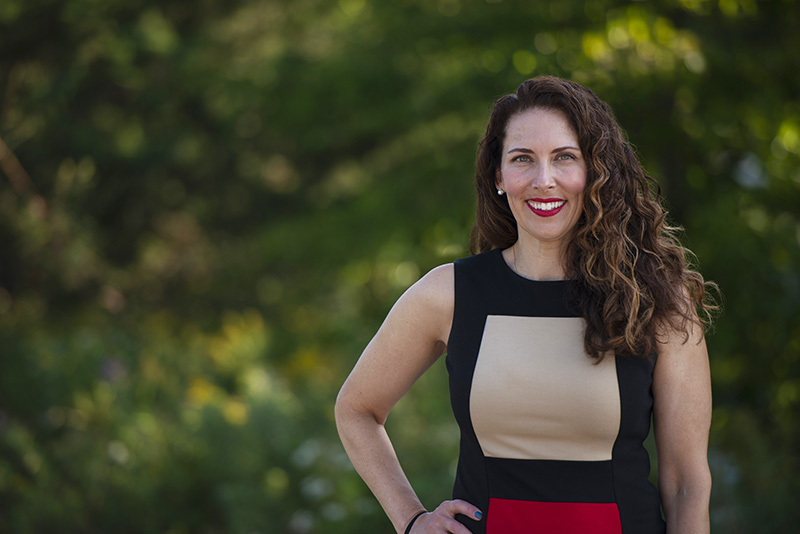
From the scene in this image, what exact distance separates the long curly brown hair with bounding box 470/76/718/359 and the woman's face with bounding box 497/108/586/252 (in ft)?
0.08

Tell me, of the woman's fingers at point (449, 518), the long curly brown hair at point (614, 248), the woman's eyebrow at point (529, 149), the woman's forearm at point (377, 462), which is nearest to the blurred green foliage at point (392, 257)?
the woman's forearm at point (377, 462)

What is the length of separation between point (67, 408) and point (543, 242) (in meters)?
6.39

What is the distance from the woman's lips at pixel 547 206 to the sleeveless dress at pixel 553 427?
0.20 meters

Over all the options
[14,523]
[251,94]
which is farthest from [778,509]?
[251,94]

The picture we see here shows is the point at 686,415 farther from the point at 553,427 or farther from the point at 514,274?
the point at 514,274

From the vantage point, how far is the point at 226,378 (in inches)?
361

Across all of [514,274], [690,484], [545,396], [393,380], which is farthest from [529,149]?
[690,484]

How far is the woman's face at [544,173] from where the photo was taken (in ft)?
6.85

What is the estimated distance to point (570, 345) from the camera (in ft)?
6.73

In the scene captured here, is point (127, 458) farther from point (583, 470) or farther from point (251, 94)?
point (583, 470)

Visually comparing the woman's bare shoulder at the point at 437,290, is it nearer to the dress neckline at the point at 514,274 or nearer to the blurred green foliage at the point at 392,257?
the dress neckline at the point at 514,274

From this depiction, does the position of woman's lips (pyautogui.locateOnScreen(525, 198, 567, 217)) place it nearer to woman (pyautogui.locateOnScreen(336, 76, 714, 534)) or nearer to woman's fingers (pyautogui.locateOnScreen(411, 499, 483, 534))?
woman (pyautogui.locateOnScreen(336, 76, 714, 534))

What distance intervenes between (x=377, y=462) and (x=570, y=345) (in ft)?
2.19

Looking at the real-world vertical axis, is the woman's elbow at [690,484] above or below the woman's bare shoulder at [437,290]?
below
